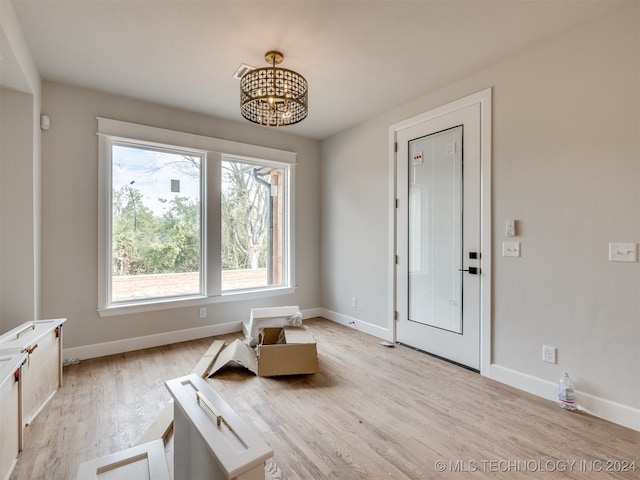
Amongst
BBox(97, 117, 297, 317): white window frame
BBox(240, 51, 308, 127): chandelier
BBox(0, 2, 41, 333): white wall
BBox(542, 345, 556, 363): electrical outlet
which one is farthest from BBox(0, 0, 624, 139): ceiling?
BBox(542, 345, 556, 363): electrical outlet

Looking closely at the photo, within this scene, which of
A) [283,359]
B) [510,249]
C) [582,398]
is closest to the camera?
[582,398]

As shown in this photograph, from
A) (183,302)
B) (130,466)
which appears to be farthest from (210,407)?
(183,302)

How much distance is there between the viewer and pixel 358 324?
4145 millimetres

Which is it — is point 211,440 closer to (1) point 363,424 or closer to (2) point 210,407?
(2) point 210,407

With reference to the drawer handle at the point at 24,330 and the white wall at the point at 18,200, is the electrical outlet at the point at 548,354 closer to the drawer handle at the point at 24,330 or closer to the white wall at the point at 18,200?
the drawer handle at the point at 24,330

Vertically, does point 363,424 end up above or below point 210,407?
below

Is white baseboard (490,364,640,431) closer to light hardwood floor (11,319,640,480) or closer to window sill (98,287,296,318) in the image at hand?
light hardwood floor (11,319,640,480)

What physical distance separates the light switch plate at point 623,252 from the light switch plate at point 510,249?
0.58 metres

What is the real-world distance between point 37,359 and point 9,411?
2.01 feet

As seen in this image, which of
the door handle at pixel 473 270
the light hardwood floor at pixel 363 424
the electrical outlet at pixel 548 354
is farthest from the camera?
the door handle at pixel 473 270

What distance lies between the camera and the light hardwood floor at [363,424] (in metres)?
1.70

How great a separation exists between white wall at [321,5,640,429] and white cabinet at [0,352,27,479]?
3.32 m

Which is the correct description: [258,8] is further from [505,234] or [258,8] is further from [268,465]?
[268,465]

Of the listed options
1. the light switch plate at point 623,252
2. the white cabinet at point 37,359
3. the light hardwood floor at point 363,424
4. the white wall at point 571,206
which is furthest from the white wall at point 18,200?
the light switch plate at point 623,252
